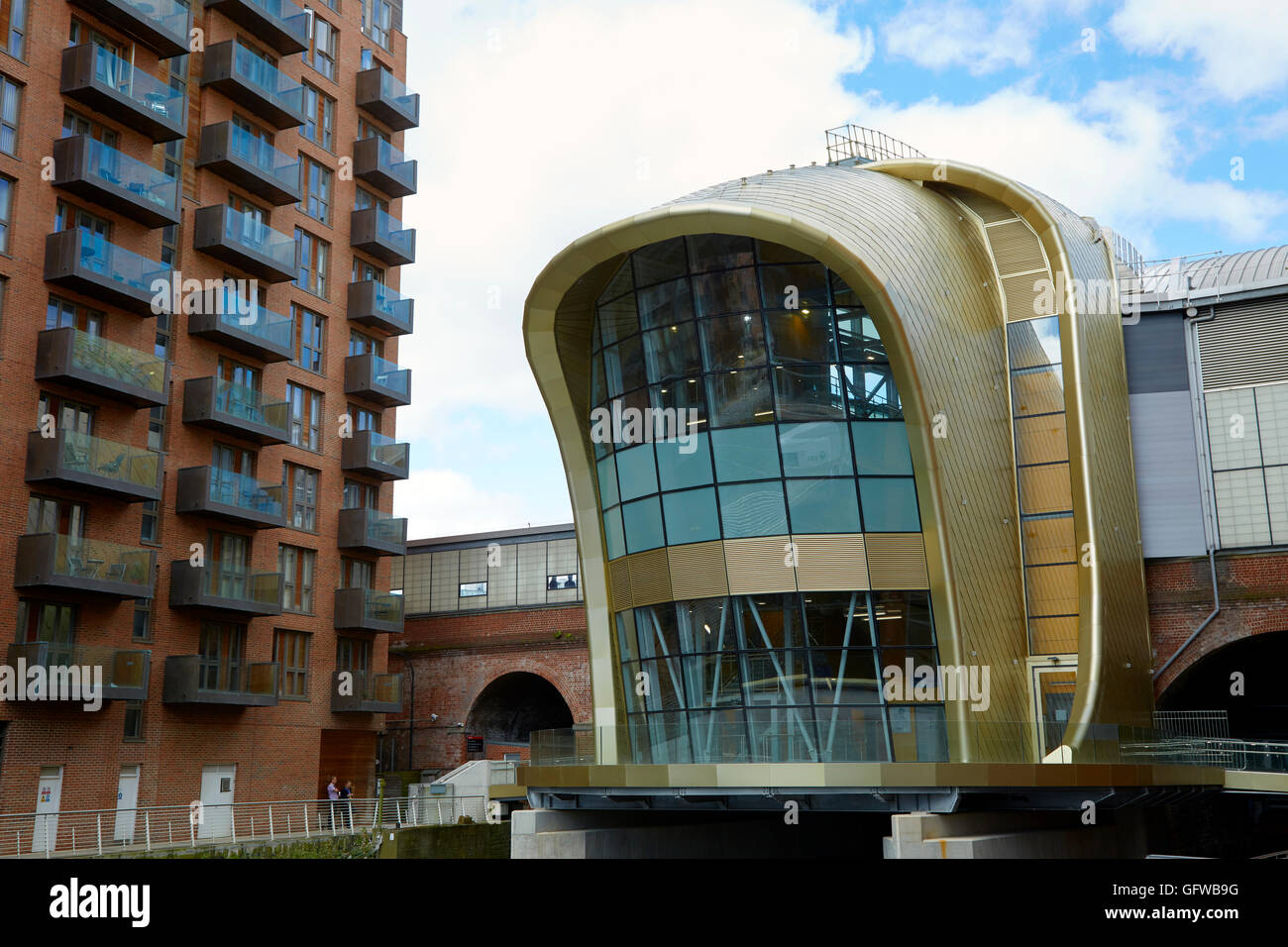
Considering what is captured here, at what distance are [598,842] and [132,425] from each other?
683 inches

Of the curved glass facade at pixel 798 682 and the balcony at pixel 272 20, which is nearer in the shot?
the curved glass facade at pixel 798 682

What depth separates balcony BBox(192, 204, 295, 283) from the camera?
36688 millimetres

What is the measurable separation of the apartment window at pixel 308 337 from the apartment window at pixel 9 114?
1122 cm

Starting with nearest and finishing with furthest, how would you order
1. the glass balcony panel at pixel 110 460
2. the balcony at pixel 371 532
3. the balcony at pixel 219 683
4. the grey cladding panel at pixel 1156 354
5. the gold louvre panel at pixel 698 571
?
1. the gold louvre panel at pixel 698 571
2. the glass balcony panel at pixel 110 460
3. the grey cladding panel at pixel 1156 354
4. the balcony at pixel 219 683
5. the balcony at pixel 371 532

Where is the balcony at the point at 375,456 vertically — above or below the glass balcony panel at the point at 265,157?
below

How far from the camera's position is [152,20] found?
112 ft

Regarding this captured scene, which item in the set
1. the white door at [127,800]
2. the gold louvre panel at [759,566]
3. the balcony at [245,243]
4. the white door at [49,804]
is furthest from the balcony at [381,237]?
the gold louvre panel at [759,566]

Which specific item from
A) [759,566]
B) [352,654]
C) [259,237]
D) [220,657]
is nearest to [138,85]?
[259,237]

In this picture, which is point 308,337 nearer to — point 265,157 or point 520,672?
point 265,157

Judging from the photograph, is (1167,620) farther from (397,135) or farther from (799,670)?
(397,135)

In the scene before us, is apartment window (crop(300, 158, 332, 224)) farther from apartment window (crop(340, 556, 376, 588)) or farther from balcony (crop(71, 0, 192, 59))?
apartment window (crop(340, 556, 376, 588))

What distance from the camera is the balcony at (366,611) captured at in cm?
4116

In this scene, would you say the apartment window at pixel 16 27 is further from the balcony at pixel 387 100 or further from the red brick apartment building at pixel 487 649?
the red brick apartment building at pixel 487 649

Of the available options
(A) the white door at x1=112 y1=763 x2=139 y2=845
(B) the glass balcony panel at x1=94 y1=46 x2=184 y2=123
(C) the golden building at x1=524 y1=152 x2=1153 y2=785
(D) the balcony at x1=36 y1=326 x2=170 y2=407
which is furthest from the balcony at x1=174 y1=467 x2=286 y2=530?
(C) the golden building at x1=524 y1=152 x2=1153 y2=785
